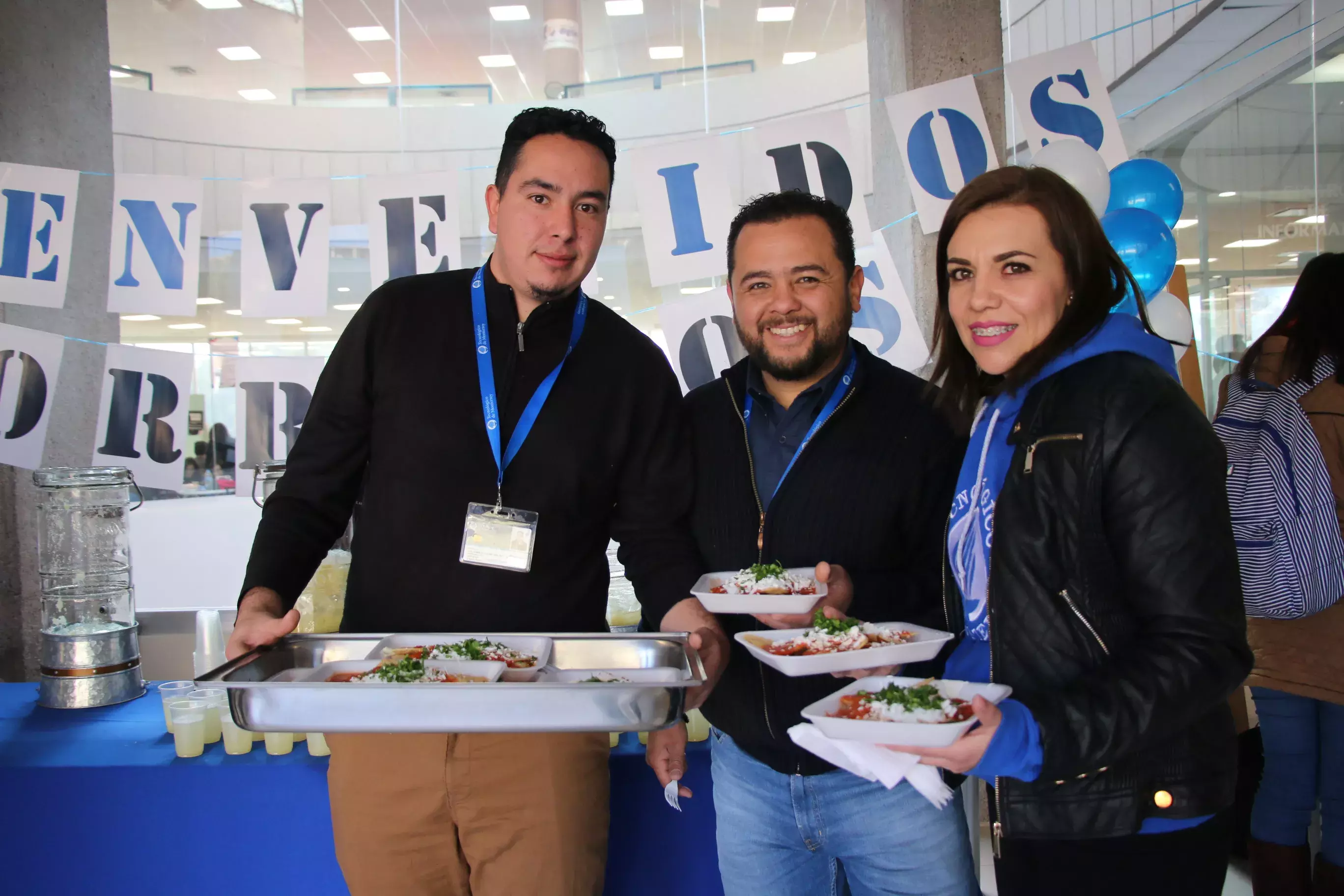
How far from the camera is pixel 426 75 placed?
19.6 ft

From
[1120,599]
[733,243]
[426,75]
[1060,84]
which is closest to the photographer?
[1120,599]

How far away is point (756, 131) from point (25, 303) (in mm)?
3023

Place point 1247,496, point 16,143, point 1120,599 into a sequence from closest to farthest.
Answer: point 1120,599 → point 1247,496 → point 16,143

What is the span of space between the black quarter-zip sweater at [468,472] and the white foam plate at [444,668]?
0.23 meters

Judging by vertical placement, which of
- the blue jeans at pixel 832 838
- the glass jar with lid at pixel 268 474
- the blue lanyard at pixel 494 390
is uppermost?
the blue lanyard at pixel 494 390

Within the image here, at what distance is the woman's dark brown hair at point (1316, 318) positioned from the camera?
266 centimetres

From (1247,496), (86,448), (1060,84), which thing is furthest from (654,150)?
(86,448)

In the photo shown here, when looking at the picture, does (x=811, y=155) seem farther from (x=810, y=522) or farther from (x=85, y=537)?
(x=85, y=537)

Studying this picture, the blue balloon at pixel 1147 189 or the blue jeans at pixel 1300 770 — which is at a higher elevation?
the blue balloon at pixel 1147 189

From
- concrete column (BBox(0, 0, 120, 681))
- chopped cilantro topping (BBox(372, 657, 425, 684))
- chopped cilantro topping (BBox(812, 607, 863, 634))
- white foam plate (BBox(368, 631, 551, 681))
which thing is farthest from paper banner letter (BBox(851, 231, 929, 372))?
concrete column (BBox(0, 0, 120, 681))

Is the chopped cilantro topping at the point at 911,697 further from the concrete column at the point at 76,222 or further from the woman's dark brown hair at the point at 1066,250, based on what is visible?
the concrete column at the point at 76,222

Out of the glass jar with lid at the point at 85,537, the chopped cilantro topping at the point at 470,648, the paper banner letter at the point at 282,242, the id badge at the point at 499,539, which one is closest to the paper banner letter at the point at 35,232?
the paper banner letter at the point at 282,242

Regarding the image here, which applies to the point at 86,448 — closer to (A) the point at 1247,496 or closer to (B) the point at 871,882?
(B) the point at 871,882

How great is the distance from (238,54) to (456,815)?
230 inches
